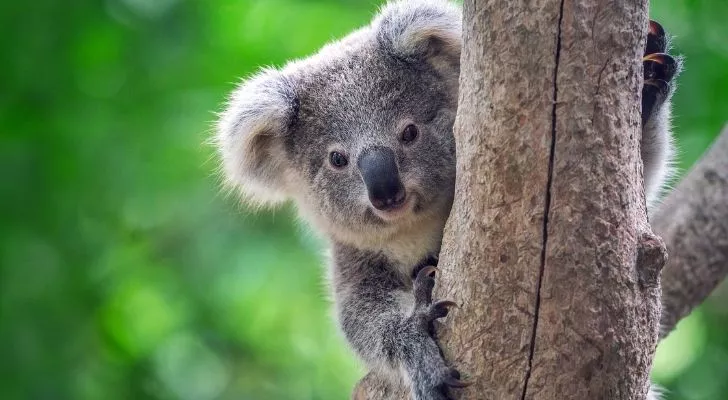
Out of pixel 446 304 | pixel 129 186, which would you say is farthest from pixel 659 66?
pixel 129 186

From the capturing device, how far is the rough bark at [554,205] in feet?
8.95

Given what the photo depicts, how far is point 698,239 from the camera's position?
16.3 feet

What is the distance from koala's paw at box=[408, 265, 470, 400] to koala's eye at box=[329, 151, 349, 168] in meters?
0.80

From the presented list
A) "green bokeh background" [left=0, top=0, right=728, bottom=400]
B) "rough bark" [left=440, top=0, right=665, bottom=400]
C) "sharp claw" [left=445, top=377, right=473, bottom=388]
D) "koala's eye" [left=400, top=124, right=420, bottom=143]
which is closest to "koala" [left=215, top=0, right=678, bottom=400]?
"koala's eye" [left=400, top=124, right=420, bottom=143]

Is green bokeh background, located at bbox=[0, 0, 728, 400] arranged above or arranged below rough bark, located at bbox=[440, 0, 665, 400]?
above

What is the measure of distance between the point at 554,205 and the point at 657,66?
2.98 feet

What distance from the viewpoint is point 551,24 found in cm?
270

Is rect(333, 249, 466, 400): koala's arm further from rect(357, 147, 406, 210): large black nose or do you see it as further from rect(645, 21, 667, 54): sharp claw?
rect(645, 21, 667, 54): sharp claw

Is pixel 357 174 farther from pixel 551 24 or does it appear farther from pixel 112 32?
pixel 112 32

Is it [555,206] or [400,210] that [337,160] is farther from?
[555,206]

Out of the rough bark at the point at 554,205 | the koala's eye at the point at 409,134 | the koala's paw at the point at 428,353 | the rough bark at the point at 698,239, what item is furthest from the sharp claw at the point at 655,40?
the rough bark at the point at 698,239

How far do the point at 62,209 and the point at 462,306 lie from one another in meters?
3.46

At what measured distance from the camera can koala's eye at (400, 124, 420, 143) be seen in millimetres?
3850

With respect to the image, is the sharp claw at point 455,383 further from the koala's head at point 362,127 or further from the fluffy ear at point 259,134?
the fluffy ear at point 259,134
